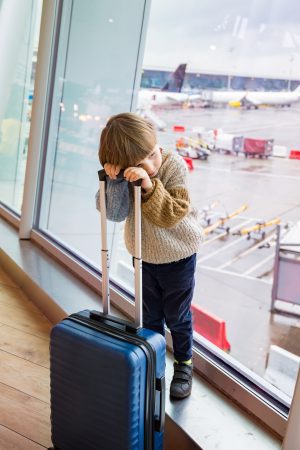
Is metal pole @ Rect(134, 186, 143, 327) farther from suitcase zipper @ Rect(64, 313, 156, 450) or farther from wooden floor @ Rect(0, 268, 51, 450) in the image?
wooden floor @ Rect(0, 268, 51, 450)

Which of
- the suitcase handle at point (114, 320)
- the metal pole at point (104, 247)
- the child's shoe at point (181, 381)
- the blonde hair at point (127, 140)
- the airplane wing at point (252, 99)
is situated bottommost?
the child's shoe at point (181, 381)

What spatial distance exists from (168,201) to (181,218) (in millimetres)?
77

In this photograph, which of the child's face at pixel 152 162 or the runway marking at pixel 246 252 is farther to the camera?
the runway marking at pixel 246 252

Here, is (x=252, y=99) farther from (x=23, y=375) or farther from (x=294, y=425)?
(x=23, y=375)

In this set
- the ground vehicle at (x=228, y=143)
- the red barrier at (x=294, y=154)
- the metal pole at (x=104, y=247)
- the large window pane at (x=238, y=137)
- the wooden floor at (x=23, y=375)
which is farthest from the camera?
the ground vehicle at (x=228, y=143)

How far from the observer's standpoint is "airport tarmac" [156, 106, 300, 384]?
2066 millimetres

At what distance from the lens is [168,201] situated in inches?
57.9

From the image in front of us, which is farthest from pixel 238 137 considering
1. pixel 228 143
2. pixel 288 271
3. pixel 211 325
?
pixel 211 325

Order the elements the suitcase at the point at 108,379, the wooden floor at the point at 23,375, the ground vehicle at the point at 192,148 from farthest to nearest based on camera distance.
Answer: the ground vehicle at the point at 192,148
the wooden floor at the point at 23,375
the suitcase at the point at 108,379

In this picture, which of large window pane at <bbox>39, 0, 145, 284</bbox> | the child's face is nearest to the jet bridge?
the child's face

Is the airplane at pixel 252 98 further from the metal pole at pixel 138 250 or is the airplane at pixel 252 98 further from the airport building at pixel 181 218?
the metal pole at pixel 138 250

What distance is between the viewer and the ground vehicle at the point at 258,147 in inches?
87.0

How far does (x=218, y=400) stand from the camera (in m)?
1.81

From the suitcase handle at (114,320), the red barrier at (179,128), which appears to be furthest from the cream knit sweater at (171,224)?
the red barrier at (179,128)
